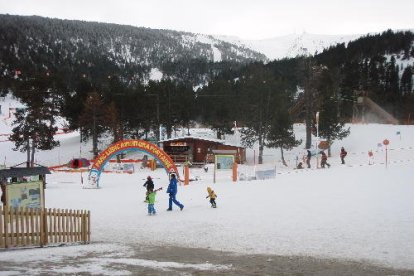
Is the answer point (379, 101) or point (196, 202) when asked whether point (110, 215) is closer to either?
point (196, 202)

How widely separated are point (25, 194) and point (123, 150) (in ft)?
46.3

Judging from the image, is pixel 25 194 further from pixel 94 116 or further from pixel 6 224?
pixel 94 116

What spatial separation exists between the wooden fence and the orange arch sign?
15.1 m

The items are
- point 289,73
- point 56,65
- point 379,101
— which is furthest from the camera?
point 56,65

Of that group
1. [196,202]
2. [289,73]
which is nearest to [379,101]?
[289,73]

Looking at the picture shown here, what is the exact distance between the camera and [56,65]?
168625mm

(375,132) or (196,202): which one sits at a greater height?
(375,132)

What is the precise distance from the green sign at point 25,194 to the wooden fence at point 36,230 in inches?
142

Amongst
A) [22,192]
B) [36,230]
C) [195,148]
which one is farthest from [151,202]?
[195,148]

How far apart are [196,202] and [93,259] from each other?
426 inches

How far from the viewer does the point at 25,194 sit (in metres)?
16.3

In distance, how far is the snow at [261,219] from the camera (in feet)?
36.0

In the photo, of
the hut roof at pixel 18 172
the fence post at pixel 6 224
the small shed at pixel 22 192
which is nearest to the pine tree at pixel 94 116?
the hut roof at pixel 18 172

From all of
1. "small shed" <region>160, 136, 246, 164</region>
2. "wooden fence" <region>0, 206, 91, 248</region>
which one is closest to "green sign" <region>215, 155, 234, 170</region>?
"small shed" <region>160, 136, 246, 164</region>
